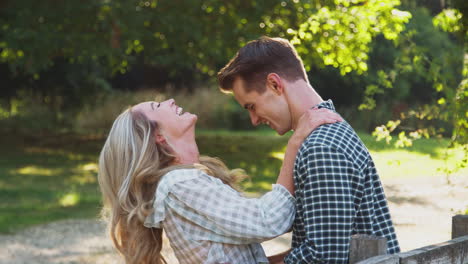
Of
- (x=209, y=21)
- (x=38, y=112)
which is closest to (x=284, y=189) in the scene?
(x=209, y=21)

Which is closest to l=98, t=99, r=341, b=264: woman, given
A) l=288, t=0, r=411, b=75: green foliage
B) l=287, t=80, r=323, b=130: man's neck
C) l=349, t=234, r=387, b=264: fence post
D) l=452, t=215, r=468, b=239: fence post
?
l=287, t=80, r=323, b=130: man's neck

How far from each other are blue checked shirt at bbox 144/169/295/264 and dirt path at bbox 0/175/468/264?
4058 mm

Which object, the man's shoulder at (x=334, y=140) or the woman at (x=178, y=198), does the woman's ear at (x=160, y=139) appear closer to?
the woman at (x=178, y=198)

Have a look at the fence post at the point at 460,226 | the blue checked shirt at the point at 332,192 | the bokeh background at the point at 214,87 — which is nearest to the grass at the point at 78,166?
the bokeh background at the point at 214,87

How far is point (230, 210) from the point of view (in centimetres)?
277

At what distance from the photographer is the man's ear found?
284 cm

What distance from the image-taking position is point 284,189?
2.74m

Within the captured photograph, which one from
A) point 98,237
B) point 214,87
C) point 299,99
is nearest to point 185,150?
point 299,99

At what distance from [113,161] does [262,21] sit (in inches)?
450

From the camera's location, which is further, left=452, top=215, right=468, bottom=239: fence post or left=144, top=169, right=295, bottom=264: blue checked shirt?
left=452, top=215, right=468, bottom=239: fence post

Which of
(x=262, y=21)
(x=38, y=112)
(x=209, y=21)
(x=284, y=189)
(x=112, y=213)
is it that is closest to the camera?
(x=284, y=189)

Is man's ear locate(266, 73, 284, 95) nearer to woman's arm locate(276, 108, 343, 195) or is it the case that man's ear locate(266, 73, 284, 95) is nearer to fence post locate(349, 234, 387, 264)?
woman's arm locate(276, 108, 343, 195)

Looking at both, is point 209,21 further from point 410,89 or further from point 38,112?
point 410,89

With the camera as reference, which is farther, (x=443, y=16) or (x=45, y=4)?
(x=45, y=4)
